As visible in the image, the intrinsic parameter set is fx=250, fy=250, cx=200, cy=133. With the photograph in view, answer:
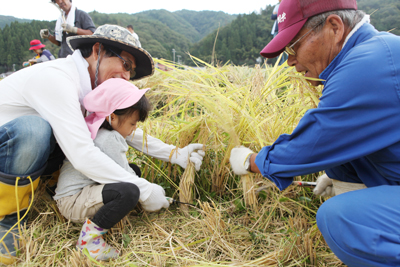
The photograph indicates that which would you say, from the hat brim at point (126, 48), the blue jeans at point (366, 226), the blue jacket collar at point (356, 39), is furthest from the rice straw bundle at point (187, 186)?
the blue jacket collar at point (356, 39)

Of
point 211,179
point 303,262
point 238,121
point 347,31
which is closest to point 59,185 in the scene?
point 211,179

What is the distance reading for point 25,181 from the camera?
1.33 metres

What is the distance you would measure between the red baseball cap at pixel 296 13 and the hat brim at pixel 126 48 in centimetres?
93

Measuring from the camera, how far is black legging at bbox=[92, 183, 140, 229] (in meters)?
1.35

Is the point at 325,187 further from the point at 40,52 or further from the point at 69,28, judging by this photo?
the point at 40,52

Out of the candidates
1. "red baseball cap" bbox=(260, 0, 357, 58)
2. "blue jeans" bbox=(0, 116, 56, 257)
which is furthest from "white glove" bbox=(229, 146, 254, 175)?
"blue jeans" bbox=(0, 116, 56, 257)

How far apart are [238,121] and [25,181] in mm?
1279

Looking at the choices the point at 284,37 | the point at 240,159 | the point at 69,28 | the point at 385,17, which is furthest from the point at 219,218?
the point at 385,17

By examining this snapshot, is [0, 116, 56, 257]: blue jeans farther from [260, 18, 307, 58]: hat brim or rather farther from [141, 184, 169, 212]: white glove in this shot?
[260, 18, 307, 58]: hat brim

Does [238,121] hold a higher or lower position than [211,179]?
higher

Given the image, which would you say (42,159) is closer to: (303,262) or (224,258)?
(224,258)

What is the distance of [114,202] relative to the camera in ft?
4.43

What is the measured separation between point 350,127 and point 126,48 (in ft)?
4.55

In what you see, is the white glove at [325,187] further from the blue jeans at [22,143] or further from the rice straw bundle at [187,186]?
the blue jeans at [22,143]
